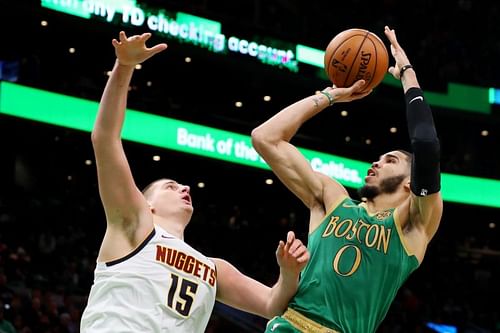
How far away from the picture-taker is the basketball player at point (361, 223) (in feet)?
14.6

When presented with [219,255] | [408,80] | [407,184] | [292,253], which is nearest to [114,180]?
[292,253]

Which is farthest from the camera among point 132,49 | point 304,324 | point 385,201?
point 385,201

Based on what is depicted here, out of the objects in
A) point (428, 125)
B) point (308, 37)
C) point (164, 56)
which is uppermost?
point (308, 37)

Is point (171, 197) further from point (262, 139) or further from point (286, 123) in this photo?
point (286, 123)

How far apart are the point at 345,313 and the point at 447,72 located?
2119 cm

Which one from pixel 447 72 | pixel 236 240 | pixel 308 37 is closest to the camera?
pixel 236 240

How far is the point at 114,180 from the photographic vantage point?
409cm

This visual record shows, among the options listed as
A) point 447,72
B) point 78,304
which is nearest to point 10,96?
point 78,304

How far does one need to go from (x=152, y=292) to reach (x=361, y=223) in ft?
4.11

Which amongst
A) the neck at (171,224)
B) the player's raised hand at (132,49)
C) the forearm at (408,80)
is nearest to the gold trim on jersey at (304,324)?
the neck at (171,224)

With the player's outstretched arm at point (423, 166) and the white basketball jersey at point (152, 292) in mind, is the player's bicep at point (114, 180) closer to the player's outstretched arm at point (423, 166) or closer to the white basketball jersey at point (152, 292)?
the white basketball jersey at point (152, 292)

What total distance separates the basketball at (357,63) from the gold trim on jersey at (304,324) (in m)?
1.54

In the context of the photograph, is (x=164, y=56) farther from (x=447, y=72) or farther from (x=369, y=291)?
(x=369, y=291)

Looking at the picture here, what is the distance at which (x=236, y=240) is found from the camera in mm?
20422
